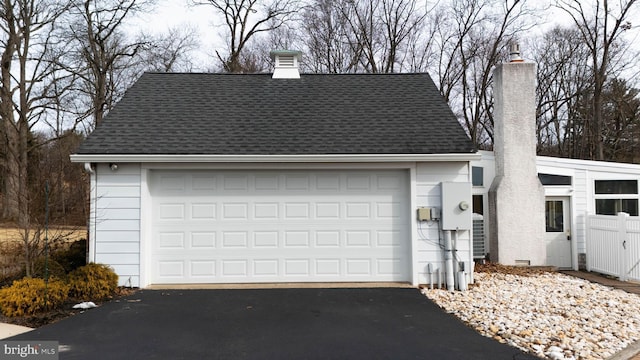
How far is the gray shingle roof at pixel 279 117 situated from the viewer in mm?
7969

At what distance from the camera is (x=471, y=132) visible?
23.6 meters

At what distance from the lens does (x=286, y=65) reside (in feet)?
35.9

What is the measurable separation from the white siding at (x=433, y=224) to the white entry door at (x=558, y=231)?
3657 millimetres

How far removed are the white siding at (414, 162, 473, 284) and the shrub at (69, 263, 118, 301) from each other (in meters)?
5.41

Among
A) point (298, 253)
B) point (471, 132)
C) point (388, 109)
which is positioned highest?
point (471, 132)

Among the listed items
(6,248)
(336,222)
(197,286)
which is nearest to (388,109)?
(336,222)

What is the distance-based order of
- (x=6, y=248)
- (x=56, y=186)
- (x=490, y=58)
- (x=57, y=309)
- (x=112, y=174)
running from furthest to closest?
(x=490, y=58), (x=6, y=248), (x=112, y=174), (x=56, y=186), (x=57, y=309)

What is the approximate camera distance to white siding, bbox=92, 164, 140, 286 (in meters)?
7.68

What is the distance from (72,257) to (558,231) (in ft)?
35.5

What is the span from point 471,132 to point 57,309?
21.7 meters

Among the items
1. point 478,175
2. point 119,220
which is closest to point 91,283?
point 119,220

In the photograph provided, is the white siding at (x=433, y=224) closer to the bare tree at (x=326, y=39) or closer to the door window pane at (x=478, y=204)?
the door window pane at (x=478, y=204)

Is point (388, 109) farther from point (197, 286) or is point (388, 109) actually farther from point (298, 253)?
point (197, 286)

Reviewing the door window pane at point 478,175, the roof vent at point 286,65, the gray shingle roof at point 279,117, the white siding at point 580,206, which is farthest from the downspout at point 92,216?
the white siding at point 580,206
